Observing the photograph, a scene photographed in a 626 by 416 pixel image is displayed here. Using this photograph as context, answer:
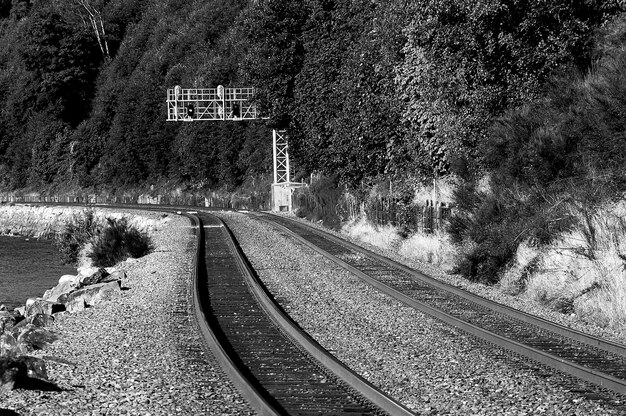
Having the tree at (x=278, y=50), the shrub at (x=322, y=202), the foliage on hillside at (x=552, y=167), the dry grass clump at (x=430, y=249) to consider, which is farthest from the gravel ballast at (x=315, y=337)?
the tree at (x=278, y=50)

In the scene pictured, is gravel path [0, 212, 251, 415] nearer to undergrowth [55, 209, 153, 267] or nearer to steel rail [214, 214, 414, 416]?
steel rail [214, 214, 414, 416]

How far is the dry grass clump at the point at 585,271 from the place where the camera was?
46.0 feet

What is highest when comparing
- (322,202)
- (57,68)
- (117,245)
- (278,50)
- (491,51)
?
(57,68)

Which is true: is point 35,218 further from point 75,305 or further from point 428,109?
point 75,305

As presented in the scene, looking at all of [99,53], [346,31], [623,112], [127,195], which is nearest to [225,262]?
[623,112]

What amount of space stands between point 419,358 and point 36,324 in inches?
285

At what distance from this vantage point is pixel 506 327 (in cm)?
1270

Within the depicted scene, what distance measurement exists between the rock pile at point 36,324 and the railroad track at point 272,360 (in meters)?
2.00

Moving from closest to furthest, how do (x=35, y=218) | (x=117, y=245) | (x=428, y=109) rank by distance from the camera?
(x=428, y=109) → (x=117, y=245) → (x=35, y=218)

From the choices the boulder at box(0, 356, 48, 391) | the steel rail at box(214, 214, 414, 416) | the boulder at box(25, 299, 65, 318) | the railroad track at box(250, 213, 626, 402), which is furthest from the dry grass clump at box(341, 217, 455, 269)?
the boulder at box(0, 356, 48, 391)

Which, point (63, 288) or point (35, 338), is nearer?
point (35, 338)

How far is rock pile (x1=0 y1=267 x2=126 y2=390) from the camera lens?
9047 millimetres

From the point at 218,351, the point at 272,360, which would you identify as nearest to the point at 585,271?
the point at 272,360

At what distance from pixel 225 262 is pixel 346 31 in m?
19.6
